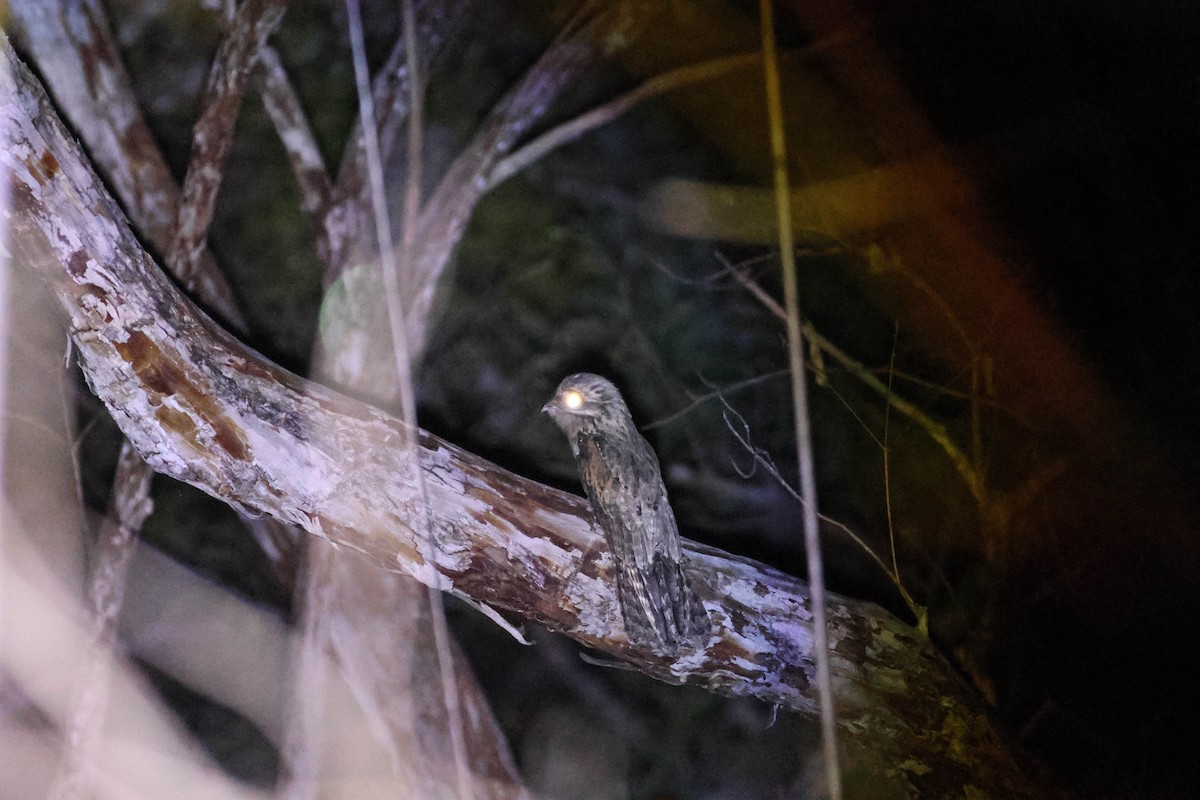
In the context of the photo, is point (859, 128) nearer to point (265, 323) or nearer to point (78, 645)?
point (265, 323)

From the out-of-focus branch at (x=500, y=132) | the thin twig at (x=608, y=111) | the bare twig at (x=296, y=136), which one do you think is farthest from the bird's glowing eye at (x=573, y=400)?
the bare twig at (x=296, y=136)

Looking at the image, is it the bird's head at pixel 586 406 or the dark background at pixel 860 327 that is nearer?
the bird's head at pixel 586 406

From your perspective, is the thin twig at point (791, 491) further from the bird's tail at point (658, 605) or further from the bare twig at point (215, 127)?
the bare twig at point (215, 127)

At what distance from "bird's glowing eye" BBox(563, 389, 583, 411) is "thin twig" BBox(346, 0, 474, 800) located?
74cm

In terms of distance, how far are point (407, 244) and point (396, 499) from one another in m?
1.23

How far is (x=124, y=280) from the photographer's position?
132 cm

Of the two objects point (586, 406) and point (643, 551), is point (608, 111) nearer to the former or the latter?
point (586, 406)

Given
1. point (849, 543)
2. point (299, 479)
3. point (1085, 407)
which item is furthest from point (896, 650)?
point (299, 479)

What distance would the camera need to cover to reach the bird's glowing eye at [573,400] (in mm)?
1692

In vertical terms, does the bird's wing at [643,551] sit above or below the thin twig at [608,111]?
below

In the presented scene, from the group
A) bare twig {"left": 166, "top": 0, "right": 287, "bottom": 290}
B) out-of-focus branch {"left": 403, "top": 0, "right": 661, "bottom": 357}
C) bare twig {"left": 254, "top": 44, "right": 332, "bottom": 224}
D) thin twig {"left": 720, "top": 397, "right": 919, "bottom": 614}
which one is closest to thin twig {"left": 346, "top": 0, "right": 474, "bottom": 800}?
out-of-focus branch {"left": 403, "top": 0, "right": 661, "bottom": 357}

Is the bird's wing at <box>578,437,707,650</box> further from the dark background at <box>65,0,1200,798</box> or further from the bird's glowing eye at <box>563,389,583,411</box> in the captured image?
the dark background at <box>65,0,1200,798</box>

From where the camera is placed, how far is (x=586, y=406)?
1.70 metres

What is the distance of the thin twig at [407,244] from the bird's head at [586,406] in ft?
2.37
